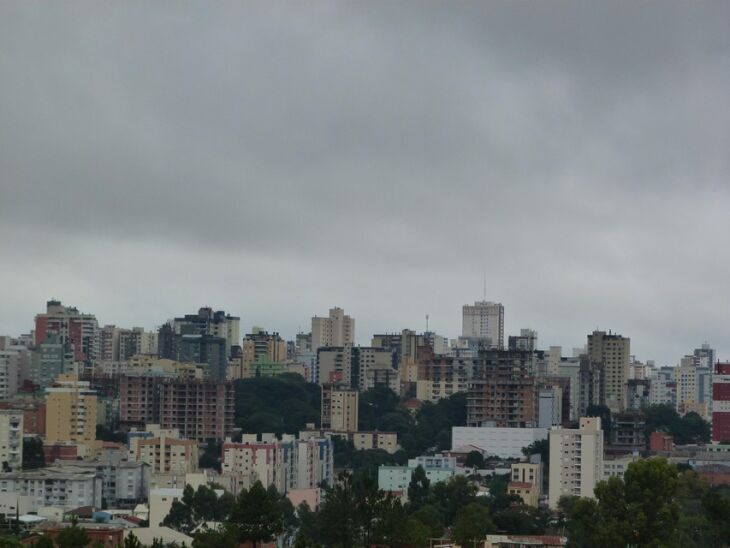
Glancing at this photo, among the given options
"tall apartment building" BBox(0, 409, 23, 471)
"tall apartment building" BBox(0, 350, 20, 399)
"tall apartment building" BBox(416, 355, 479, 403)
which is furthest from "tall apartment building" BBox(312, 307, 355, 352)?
"tall apartment building" BBox(0, 409, 23, 471)

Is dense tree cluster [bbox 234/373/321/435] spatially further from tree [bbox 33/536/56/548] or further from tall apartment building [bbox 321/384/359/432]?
tree [bbox 33/536/56/548]

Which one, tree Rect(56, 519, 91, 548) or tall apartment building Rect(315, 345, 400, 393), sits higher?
tall apartment building Rect(315, 345, 400, 393)

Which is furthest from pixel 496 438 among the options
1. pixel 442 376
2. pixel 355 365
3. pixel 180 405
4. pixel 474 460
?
pixel 355 365

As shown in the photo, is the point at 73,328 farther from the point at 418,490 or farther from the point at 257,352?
the point at 418,490

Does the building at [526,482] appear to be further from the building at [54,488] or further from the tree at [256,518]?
the tree at [256,518]

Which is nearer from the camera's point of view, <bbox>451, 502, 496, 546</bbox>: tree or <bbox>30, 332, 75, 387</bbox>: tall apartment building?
<bbox>451, 502, 496, 546</bbox>: tree

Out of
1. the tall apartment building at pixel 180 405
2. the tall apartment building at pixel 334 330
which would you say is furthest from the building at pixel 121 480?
the tall apartment building at pixel 334 330
